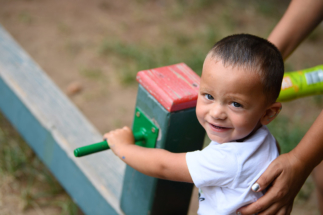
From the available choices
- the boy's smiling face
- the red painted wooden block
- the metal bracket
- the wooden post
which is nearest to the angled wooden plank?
the wooden post

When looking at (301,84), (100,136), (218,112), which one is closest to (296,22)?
(301,84)

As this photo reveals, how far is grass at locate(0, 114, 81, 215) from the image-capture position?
2.06 meters

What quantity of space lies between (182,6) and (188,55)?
3.43 feet

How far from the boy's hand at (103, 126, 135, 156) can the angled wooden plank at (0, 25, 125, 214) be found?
467mm

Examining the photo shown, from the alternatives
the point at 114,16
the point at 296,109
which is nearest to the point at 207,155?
the point at 296,109

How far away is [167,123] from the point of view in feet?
3.84

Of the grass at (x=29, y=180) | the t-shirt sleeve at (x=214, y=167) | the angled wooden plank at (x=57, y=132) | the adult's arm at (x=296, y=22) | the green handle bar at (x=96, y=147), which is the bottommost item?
the grass at (x=29, y=180)

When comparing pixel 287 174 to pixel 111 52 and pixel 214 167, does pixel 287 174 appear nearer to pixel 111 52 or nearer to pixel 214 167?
pixel 214 167

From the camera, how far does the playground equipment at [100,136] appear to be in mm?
1203

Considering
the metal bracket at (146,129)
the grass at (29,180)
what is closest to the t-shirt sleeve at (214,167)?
the metal bracket at (146,129)

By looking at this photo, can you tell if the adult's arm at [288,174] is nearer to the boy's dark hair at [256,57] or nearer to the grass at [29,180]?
the boy's dark hair at [256,57]

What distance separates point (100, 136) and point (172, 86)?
0.82 m

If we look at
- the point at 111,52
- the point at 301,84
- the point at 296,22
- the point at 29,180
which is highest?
the point at 296,22

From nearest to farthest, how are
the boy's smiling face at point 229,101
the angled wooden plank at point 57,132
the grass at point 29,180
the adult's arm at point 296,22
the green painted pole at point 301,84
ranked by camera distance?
the boy's smiling face at point 229,101, the green painted pole at point 301,84, the adult's arm at point 296,22, the angled wooden plank at point 57,132, the grass at point 29,180
